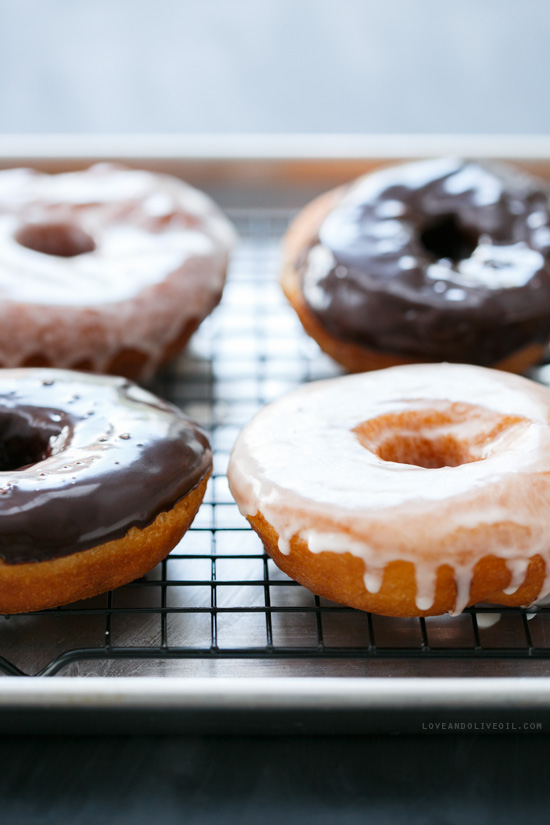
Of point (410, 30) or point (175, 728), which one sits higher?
point (410, 30)

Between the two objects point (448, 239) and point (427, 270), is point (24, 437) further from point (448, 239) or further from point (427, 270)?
point (448, 239)

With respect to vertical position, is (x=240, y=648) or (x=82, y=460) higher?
(x=82, y=460)

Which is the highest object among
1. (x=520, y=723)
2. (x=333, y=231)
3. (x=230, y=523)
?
(x=333, y=231)

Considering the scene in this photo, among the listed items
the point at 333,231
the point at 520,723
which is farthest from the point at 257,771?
the point at 333,231

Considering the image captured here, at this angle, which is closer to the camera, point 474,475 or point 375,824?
point 375,824

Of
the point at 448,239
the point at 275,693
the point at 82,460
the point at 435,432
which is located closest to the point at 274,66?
the point at 448,239

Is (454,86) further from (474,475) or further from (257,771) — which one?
(257,771)

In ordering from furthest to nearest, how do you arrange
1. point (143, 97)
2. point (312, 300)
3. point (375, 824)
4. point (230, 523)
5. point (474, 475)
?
point (143, 97)
point (312, 300)
point (230, 523)
point (474, 475)
point (375, 824)

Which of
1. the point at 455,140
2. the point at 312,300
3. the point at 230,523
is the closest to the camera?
the point at 230,523
